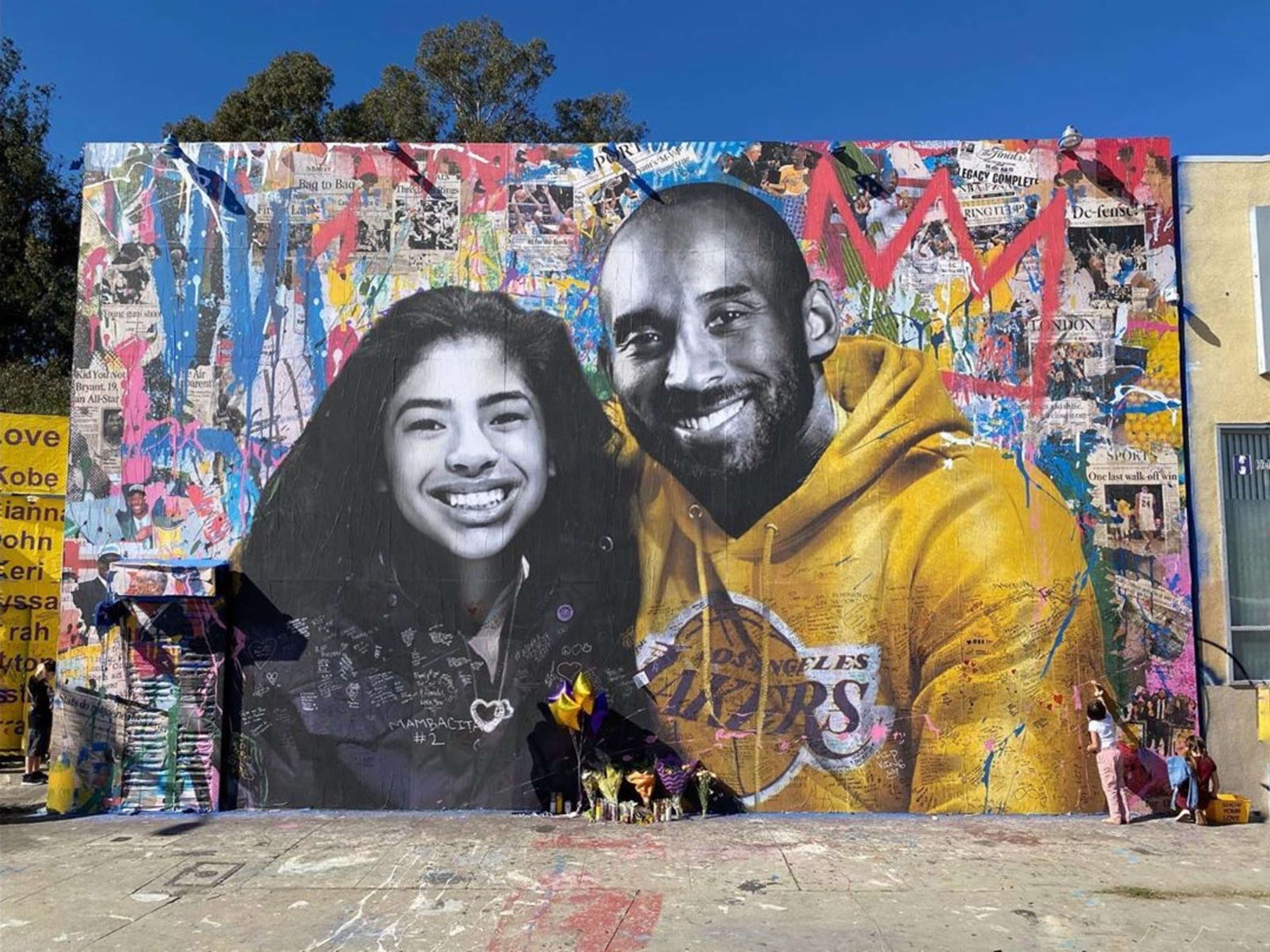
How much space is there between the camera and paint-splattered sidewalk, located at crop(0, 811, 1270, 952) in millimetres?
7133

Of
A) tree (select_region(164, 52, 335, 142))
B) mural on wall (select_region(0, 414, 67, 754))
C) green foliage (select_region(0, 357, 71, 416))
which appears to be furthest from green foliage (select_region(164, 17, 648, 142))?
mural on wall (select_region(0, 414, 67, 754))

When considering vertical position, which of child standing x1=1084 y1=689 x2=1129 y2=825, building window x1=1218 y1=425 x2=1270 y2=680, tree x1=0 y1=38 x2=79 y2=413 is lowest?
child standing x1=1084 y1=689 x2=1129 y2=825

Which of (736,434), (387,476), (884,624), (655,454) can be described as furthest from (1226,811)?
(387,476)

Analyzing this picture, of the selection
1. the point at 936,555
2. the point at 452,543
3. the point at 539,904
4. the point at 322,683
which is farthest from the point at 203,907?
the point at 936,555

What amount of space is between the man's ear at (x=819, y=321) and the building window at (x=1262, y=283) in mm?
5280

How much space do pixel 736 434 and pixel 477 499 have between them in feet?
10.8

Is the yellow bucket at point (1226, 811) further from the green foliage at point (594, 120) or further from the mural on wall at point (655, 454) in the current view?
the green foliage at point (594, 120)

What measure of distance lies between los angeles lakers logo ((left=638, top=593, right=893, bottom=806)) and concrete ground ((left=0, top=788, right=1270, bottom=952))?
27.6 inches

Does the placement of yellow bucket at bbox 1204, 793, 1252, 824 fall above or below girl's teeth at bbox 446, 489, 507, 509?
below

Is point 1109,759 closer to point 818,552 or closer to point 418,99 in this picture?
point 818,552

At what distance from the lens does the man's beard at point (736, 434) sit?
1137 centimetres

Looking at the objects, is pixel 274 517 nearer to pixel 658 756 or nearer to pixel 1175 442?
pixel 658 756

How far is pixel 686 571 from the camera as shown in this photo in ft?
36.9

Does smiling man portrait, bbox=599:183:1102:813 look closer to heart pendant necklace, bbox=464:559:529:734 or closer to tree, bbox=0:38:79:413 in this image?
heart pendant necklace, bbox=464:559:529:734
